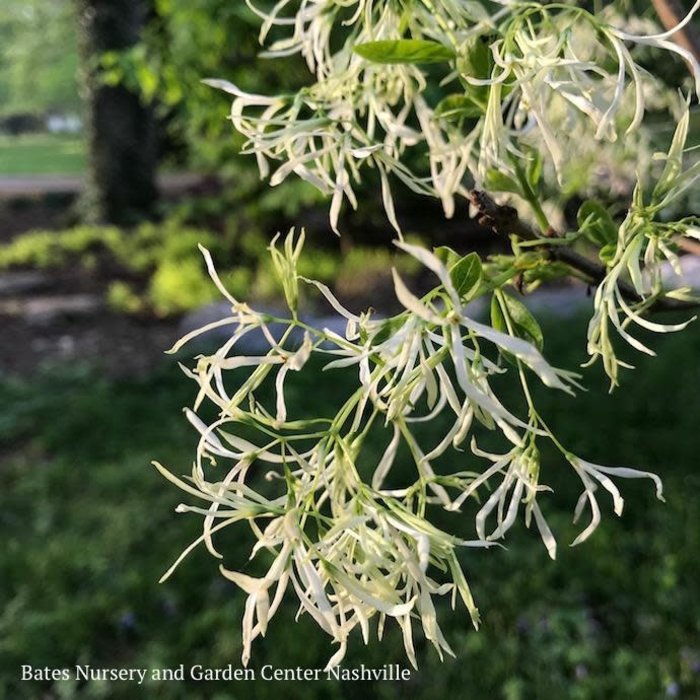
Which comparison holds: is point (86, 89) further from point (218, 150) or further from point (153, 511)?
point (153, 511)

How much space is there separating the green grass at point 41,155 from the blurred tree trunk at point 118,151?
691 centimetres

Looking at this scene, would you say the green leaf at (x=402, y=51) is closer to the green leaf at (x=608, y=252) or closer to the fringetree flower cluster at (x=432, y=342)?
the fringetree flower cluster at (x=432, y=342)

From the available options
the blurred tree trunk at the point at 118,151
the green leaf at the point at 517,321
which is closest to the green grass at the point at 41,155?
the blurred tree trunk at the point at 118,151

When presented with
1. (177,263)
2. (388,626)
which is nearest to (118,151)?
(177,263)

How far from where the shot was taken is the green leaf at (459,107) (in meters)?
0.54

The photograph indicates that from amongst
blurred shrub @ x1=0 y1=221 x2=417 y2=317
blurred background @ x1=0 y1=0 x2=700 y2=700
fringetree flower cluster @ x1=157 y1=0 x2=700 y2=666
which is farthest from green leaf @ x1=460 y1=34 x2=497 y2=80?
blurred shrub @ x1=0 y1=221 x2=417 y2=317

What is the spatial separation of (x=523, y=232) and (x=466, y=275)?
12 cm

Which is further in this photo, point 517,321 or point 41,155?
point 41,155

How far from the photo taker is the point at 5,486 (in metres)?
2.52

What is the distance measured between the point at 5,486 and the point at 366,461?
1.04 m

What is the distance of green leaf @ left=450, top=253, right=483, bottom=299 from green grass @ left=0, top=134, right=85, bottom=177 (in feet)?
43.7

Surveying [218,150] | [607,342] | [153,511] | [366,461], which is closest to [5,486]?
[153,511]

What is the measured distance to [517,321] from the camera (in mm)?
472

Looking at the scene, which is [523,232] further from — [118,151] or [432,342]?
[118,151]
